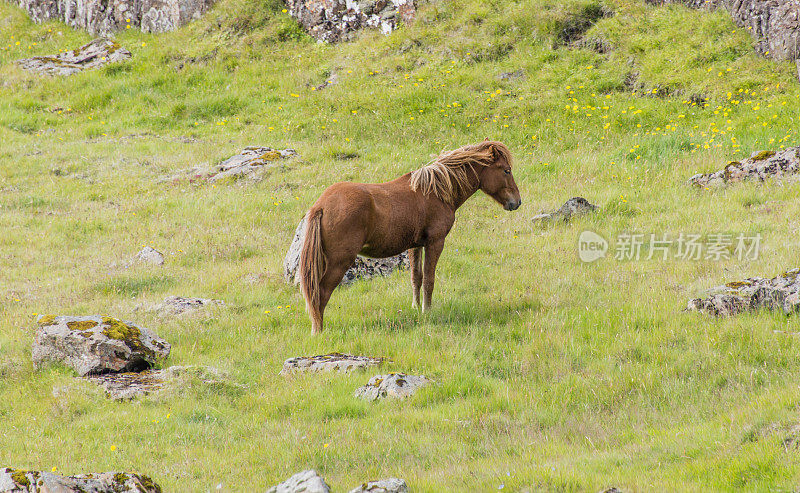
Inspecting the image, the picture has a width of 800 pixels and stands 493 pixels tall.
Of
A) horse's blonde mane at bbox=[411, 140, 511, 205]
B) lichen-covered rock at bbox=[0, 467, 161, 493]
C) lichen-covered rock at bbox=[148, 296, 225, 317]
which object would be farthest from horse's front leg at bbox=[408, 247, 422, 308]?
lichen-covered rock at bbox=[0, 467, 161, 493]

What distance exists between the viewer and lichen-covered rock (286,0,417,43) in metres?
26.3

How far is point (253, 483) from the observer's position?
5988 mm

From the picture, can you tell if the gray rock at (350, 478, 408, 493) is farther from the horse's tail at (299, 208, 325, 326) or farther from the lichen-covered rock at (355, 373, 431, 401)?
the horse's tail at (299, 208, 325, 326)

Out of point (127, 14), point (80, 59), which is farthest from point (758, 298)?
point (127, 14)

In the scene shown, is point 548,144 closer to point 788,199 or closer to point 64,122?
point 788,199

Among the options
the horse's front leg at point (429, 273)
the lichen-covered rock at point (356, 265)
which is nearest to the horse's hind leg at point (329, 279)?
the horse's front leg at point (429, 273)

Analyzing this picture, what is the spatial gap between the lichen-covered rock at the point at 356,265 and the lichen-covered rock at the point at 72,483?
6.84 meters

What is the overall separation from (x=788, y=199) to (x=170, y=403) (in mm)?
11590

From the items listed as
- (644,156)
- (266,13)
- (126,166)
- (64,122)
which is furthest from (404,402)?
(266,13)

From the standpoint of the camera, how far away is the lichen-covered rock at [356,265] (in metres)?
12.2

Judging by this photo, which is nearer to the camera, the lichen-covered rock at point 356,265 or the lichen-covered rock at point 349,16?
the lichen-covered rock at point 356,265

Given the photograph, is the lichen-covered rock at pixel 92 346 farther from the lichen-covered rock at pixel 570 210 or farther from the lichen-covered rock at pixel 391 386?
the lichen-covered rock at pixel 570 210

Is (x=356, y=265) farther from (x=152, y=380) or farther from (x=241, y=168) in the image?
(x=241, y=168)

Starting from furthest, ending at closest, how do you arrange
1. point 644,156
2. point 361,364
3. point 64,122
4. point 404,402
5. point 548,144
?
point 64,122, point 548,144, point 644,156, point 361,364, point 404,402
